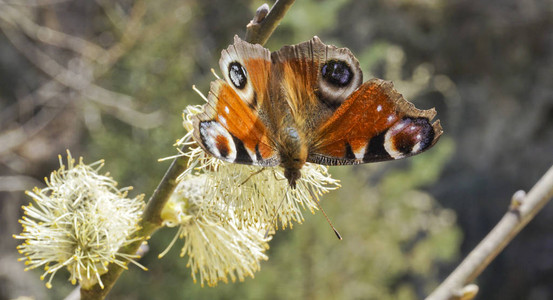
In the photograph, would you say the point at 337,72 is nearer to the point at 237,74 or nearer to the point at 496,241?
the point at 237,74

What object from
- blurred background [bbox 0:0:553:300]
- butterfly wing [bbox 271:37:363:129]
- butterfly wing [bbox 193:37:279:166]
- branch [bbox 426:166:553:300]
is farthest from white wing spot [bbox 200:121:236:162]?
blurred background [bbox 0:0:553:300]

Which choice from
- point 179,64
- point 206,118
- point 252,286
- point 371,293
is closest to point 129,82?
point 179,64

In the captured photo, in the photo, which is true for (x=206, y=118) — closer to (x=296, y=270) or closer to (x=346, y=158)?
(x=346, y=158)

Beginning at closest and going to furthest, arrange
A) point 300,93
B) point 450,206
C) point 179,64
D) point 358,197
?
point 300,93 < point 358,197 < point 179,64 < point 450,206

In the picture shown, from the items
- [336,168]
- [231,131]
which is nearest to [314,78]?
[231,131]

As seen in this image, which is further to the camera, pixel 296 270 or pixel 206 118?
pixel 296 270

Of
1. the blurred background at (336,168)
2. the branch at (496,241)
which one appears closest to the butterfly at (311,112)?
the branch at (496,241)

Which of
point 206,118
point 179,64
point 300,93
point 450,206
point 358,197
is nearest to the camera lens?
point 206,118

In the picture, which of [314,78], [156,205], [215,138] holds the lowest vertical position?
[156,205]
